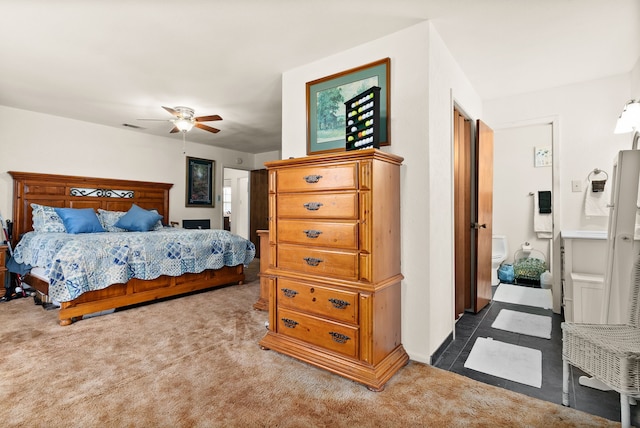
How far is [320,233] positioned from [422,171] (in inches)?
33.5

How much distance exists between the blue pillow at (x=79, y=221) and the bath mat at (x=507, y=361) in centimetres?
461

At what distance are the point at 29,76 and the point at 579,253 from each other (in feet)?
18.2

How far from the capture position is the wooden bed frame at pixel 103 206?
3.23 metres

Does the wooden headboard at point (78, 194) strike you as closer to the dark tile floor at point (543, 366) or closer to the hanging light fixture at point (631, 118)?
the dark tile floor at point (543, 366)

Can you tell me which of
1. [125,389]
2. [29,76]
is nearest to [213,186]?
[29,76]

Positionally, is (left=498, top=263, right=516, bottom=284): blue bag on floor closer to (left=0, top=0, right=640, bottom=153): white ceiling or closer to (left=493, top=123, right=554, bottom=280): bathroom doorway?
(left=493, top=123, right=554, bottom=280): bathroom doorway

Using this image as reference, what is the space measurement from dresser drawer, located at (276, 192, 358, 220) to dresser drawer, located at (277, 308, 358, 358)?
2.33 feet

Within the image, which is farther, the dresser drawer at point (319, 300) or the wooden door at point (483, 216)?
the wooden door at point (483, 216)

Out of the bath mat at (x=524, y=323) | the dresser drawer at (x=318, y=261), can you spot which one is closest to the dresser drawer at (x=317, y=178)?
the dresser drawer at (x=318, y=261)

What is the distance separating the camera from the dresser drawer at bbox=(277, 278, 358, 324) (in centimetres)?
197

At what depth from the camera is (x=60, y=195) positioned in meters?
4.46

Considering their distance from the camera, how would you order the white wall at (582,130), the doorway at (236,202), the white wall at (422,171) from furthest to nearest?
the doorway at (236,202)
the white wall at (582,130)
the white wall at (422,171)

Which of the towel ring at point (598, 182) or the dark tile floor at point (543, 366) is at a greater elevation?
the towel ring at point (598, 182)

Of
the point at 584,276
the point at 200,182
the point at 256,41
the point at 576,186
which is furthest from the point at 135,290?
the point at 576,186
